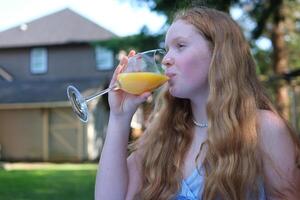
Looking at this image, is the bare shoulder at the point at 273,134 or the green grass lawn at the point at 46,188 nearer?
the bare shoulder at the point at 273,134

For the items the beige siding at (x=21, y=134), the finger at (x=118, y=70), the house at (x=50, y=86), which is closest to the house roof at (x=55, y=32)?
the house at (x=50, y=86)

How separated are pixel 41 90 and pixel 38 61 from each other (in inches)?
170

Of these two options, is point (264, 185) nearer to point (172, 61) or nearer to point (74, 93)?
point (172, 61)

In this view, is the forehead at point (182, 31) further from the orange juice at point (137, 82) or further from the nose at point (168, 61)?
the orange juice at point (137, 82)

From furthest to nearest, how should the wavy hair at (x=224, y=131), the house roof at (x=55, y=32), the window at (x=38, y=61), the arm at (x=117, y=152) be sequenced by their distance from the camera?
1. the house roof at (x=55, y=32)
2. the window at (x=38, y=61)
3. the arm at (x=117, y=152)
4. the wavy hair at (x=224, y=131)

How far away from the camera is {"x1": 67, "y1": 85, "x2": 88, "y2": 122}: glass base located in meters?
2.50

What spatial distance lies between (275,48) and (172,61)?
18.2 metres

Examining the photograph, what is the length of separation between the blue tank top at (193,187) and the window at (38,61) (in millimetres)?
26516

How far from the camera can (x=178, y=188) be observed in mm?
2092

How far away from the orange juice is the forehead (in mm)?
220

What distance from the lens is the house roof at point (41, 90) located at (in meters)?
22.9

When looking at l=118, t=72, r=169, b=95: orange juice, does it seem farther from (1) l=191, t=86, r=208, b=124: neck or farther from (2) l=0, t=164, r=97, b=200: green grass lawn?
(2) l=0, t=164, r=97, b=200: green grass lawn

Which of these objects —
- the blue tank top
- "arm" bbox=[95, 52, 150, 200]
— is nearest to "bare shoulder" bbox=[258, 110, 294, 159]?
the blue tank top

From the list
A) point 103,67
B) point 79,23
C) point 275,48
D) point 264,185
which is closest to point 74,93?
point 264,185
